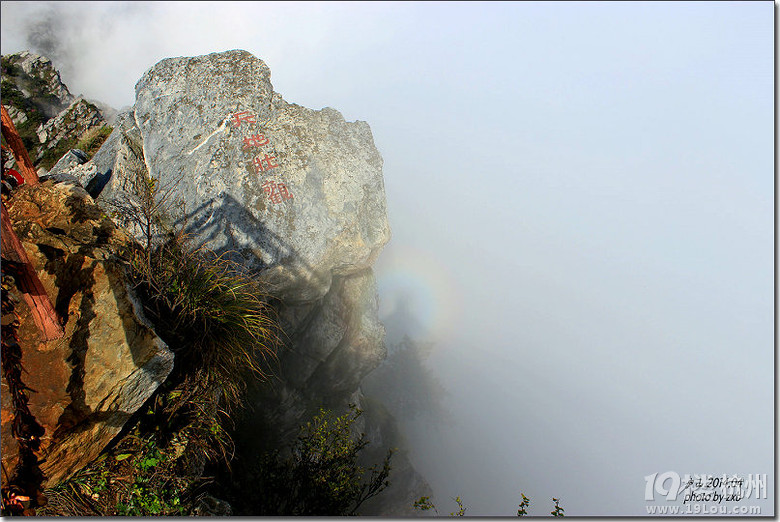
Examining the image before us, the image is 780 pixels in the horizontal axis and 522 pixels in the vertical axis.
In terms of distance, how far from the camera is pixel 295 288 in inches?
394

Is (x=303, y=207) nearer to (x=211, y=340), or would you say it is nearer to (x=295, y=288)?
(x=295, y=288)

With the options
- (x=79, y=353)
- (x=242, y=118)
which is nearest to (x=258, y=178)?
(x=242, y=118)

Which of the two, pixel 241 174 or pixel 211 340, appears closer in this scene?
pixel 211 340

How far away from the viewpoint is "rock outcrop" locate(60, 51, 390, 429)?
9.23 metres

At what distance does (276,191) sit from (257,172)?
24.6 inches

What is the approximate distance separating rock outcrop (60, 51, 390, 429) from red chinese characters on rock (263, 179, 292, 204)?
2cm

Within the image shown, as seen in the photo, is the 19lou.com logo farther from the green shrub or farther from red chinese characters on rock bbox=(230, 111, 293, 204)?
red chinese characters on rock bbox=(230, 111, 293, 204)

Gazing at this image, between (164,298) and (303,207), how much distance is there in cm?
478

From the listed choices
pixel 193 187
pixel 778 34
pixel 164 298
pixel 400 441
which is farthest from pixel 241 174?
pixel 400 441

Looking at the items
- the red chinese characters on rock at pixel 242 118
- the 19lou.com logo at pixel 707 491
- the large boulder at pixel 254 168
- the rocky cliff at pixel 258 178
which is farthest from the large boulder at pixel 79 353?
the 19lou.com logo at pixel 707 491

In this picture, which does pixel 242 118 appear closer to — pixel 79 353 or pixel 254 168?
pixel 254 168

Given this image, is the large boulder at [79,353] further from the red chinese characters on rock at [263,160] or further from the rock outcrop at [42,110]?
the rock outcrop at [42,110]

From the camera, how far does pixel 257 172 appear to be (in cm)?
956

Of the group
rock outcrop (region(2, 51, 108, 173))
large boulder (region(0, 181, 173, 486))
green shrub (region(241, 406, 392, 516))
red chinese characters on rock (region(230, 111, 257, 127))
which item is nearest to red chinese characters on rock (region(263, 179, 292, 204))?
red chinese characters on rock (region(230, 111, 257, 127))
